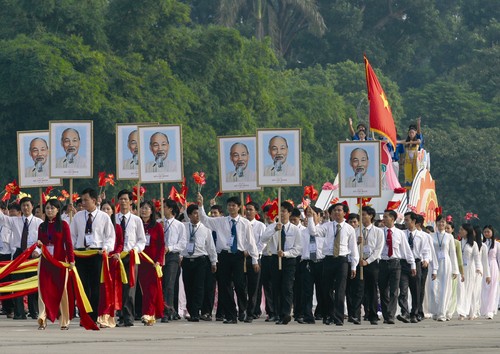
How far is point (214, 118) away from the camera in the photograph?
171 feet

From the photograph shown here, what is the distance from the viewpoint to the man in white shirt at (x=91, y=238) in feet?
69.3

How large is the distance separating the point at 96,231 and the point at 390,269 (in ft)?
16.9

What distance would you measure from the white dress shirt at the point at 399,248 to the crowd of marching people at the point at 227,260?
0.05 ft

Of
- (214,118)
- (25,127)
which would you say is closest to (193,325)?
(25,127)

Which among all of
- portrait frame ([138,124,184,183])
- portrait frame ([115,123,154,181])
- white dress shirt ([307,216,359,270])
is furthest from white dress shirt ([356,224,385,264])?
portrait frame ([115,123,154,181])

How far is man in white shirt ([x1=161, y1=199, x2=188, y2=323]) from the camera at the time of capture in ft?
77.5

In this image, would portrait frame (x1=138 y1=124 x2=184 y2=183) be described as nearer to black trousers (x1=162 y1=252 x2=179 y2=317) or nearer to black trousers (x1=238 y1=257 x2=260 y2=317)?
black trousers (x1=162 y1=252 x2=179 y2=317)

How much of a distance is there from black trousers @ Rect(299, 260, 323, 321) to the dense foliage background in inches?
844

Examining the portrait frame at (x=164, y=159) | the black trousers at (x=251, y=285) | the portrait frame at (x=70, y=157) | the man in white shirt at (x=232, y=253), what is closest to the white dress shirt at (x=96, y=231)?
the portrait frame at (x=70, y=157)

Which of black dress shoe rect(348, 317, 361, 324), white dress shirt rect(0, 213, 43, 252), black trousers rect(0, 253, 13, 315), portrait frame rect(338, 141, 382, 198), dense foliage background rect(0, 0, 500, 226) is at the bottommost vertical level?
black dress shoe rect(348, 317, 361, 324)

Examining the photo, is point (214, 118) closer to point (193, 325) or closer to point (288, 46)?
point (288, 46)

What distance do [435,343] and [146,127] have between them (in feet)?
23.5

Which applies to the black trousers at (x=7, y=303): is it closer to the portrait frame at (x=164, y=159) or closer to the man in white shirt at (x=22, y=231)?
the man in white shirt at (x=22, y=231)

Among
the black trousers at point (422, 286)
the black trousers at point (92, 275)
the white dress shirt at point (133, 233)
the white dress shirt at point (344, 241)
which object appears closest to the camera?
the black trousers at point (92, 275)
